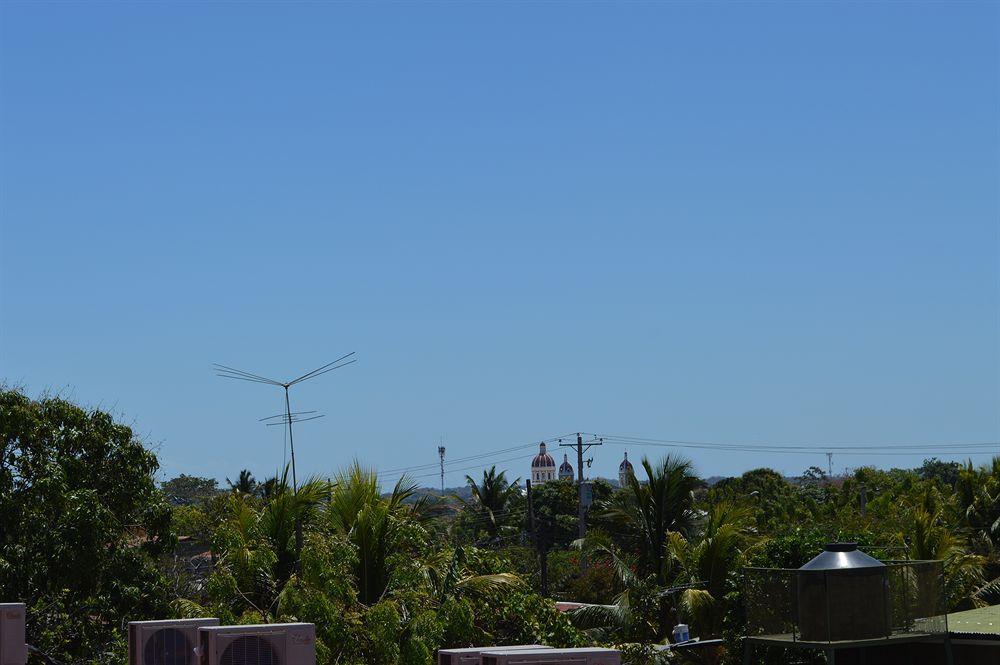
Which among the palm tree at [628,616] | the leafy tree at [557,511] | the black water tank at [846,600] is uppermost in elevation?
the leafy tree at [557,511]

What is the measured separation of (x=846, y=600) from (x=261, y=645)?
8998 mm

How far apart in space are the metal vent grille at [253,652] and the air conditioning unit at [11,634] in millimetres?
2392

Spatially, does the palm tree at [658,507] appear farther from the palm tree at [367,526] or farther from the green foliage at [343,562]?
the palm tree at [367,526]

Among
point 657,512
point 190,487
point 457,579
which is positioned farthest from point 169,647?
point 190,487

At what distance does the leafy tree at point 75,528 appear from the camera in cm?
2220

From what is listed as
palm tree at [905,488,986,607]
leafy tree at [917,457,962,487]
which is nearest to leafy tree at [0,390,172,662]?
palm tree at [905,488,986,607]

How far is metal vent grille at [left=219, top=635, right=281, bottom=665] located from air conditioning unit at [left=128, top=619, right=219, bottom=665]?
66.6 inches

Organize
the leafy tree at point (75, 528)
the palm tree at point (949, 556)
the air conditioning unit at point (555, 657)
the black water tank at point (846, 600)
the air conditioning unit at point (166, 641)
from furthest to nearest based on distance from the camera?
the palm tree at point (949, 556) → the leafy tree at point (75, 528) → the black water tank at point (846, 600) → the air conditioning unit at point (166, 641) → the air conditioning unit at point (555, 657)

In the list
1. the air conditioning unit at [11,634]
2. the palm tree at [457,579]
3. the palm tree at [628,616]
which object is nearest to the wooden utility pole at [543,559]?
the palm tree at [628,616]

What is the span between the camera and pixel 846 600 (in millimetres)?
16547

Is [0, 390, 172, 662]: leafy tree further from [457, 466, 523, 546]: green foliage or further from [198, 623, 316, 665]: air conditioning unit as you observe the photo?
[457, 466, 523, 546]: green foliage

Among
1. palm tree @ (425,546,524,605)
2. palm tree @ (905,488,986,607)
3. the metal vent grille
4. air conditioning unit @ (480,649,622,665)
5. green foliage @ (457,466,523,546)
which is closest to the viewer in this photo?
air conditioning unit @ (480,649,622,665)

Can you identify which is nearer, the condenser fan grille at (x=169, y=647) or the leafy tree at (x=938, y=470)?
the condenser fan grille at (x=169, y=647)

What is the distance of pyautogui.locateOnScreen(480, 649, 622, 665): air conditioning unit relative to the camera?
9.32m
